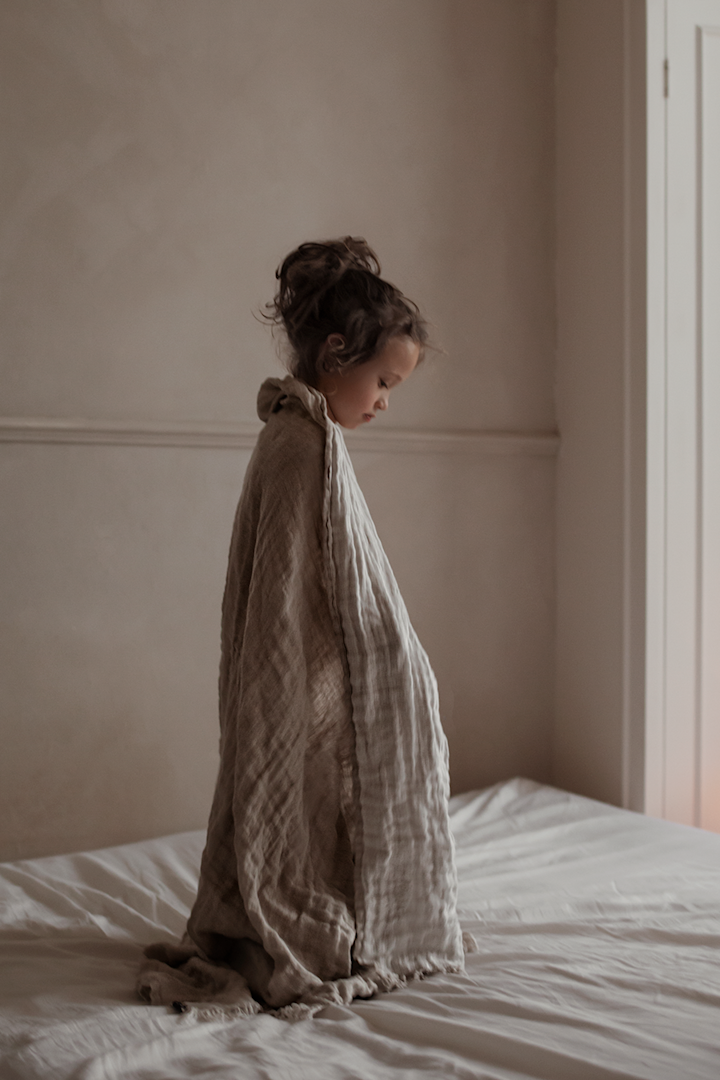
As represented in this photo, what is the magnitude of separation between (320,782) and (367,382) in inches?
23.5

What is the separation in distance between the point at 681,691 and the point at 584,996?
1390 mm

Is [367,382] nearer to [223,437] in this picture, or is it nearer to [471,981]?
[471,981]

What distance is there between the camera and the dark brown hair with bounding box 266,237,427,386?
1.50 metres

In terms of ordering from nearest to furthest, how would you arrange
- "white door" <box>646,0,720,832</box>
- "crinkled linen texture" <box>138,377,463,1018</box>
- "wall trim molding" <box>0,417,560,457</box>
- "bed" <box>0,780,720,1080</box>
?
"bed" <box>0,780,720,1080</box>
"crinkled linen texture" <box>138,377,463,1018</box>
"wall trim molding" <box>0,417,560,457</box>
"white door" <box>646,0,720,832</box>

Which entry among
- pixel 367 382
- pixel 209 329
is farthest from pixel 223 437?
pixel 367 382

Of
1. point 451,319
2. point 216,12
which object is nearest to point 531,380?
point 451,319

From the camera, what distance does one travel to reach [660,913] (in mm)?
1773

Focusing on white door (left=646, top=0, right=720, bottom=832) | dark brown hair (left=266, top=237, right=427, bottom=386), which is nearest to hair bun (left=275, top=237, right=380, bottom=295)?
dark brown hair (left=266, top=237, right=427, bottom=386)

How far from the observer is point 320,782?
1446 millimetres

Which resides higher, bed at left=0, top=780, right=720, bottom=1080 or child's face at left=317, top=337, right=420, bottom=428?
child's face at left=317, top=337, right=420, bottom=428

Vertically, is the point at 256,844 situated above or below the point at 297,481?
below

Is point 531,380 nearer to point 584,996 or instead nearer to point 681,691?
point 681,691

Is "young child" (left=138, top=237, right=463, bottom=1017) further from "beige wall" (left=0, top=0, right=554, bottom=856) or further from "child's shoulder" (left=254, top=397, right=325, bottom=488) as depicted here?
"beige wall" (left=0, top=0, right=554, bottom=856)

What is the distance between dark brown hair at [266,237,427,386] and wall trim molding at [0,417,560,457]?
0.96m
